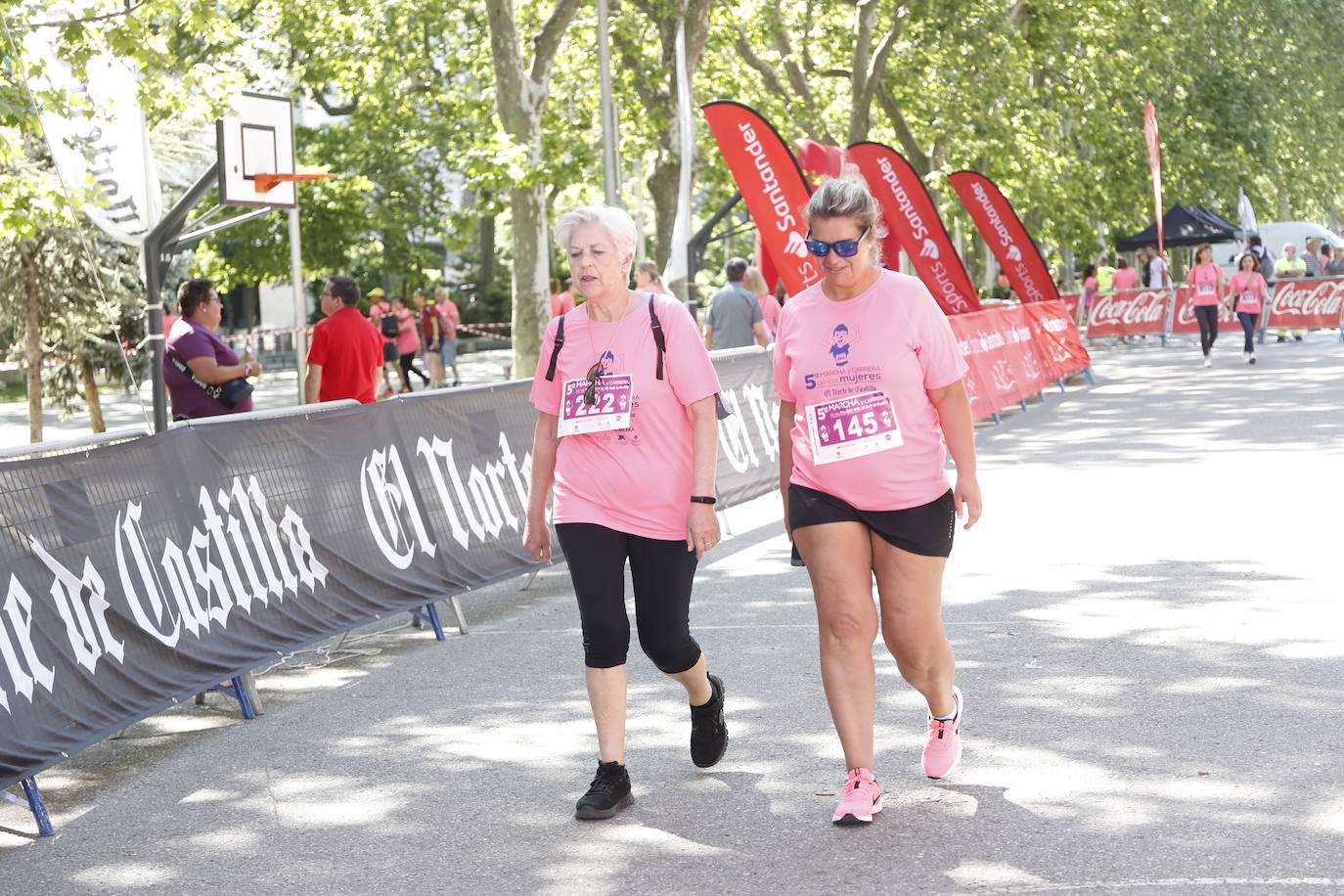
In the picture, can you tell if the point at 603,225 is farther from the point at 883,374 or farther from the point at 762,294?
the point at 762,294

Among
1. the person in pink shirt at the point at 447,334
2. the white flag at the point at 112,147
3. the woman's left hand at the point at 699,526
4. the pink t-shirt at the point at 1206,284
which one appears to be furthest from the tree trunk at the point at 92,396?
the woman's left hand at the point at 699,526

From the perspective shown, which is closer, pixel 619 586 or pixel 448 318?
pixel 619 586

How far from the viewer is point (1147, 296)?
114 ft

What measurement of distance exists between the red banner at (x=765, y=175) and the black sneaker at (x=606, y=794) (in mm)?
11917

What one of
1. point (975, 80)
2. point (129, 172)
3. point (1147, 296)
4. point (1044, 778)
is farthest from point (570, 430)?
point (1147, 296)

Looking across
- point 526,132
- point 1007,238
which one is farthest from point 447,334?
point 1007,238

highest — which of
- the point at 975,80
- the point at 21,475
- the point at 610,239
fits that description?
the point at 975,80

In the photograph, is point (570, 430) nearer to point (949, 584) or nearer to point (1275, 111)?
point (949, 584)

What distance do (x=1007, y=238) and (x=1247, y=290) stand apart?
3.59m

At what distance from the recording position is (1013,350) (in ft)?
69.3

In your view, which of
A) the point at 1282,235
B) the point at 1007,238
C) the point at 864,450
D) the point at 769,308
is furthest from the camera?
the point at 1282,235

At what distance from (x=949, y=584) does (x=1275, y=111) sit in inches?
1641

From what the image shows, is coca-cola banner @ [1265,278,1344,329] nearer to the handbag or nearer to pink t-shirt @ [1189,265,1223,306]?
pink t-shirt @ [1189,265,1223,306]

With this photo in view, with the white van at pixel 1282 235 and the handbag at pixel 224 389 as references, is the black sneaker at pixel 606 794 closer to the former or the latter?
the handbag at pixel 224 389
